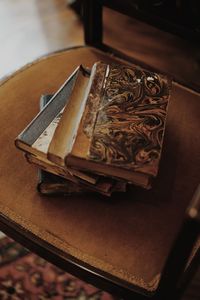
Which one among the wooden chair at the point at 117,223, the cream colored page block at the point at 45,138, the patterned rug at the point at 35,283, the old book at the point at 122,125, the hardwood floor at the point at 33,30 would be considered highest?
the hardwood floor at the point at 33,30

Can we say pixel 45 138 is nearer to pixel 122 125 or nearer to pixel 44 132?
pixel 44 132

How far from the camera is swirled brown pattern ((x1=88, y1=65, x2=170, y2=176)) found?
61cm

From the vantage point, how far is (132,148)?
2.04ft

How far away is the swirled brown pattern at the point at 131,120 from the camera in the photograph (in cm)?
61

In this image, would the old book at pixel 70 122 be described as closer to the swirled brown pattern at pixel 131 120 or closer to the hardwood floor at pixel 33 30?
the swirled brown pattern at pixel 131 120

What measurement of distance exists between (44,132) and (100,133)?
0.10 metres

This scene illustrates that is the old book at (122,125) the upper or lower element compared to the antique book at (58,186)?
upper

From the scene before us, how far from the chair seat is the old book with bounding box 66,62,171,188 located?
9 centimetres

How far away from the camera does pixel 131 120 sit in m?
0.66

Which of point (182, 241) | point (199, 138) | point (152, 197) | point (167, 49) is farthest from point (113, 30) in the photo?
point (182, 241)

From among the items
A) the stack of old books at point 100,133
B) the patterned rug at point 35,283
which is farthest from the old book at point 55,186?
the patterned rug at point 35,283

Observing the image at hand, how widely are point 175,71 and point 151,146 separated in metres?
0.94

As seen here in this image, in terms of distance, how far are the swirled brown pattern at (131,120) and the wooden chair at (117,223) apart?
11 centimetres

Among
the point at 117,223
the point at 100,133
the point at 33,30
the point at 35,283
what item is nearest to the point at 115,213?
the point at 117,223
